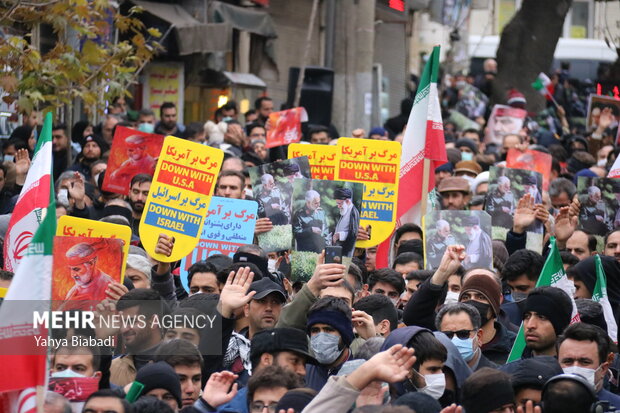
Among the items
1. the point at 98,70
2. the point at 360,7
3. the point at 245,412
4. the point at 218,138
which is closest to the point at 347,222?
the point at 245,412

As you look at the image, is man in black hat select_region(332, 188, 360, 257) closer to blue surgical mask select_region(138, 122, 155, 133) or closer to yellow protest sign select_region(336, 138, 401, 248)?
yellow protest sign select_region(336, 138, 401, 248)

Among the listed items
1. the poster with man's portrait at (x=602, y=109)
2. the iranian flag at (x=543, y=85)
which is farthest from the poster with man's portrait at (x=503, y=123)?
the iranian flag at (x=543, y=85)

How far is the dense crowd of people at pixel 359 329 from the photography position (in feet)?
20.9

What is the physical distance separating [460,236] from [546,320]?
2.14 meters

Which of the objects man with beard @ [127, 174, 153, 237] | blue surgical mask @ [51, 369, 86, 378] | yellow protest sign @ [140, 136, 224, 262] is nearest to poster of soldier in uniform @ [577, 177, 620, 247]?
yellow protest sign @ [140, 136, 224, 262]

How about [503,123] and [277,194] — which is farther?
[503,123]

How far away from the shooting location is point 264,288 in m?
7.88

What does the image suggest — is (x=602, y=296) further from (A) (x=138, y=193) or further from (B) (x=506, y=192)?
(A) (x=138, y=193)

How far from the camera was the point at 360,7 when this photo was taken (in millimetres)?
22625

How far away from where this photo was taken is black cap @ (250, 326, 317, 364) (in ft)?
23.2

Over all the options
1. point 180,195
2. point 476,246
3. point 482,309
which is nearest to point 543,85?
point 476,246

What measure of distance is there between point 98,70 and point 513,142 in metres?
5.01

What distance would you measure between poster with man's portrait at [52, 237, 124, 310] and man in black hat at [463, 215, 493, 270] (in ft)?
8.92

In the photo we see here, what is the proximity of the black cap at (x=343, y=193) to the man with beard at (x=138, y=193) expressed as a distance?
2.15 meters
